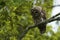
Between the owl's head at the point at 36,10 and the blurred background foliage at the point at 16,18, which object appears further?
the blurred background foliage at the point at 16,18

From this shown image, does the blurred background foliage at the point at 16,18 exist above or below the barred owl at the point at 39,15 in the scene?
below

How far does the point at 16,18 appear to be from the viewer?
31.8 ft

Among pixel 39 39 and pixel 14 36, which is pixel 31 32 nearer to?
pixel 39 39

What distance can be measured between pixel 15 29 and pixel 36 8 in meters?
1.63

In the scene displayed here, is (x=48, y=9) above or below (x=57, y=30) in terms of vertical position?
above

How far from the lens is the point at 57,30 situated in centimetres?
1183

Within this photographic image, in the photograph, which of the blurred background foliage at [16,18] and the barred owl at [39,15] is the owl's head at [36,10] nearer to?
the barred owl at [39,15]

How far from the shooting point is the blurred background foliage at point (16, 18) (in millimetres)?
8633

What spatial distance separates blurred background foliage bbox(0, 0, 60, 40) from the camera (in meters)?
8.63

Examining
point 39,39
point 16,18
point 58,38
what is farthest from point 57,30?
point 16,18

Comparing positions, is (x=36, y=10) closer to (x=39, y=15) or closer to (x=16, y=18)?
(x=39, y=15)

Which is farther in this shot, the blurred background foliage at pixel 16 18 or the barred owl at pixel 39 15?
the blurred background foliage at pixel 16 18

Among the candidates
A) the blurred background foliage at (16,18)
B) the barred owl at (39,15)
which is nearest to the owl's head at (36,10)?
the barred owl at (39,15)

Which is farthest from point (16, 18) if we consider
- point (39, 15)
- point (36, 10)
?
point (36, 10)
